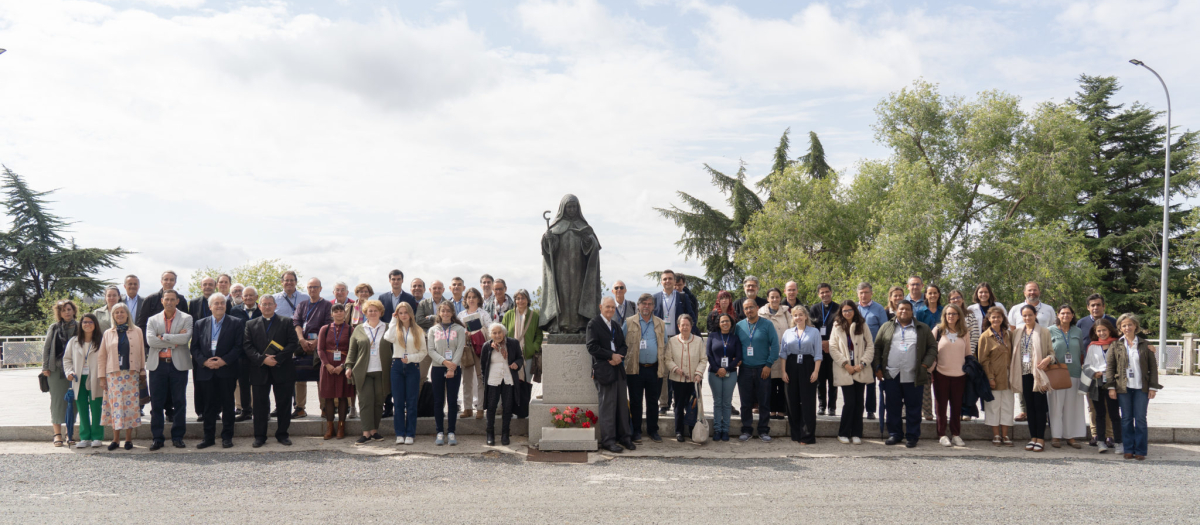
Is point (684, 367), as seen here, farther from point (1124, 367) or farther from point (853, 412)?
point (1124, 367)

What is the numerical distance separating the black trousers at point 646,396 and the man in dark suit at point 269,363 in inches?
157

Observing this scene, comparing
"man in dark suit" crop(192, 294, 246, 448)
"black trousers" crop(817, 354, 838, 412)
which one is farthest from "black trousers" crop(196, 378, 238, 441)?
"black trousers" crop(817, 354, 838, 412)

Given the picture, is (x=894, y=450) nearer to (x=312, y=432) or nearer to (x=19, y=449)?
(x=312, y=432)

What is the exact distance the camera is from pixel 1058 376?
795 cm

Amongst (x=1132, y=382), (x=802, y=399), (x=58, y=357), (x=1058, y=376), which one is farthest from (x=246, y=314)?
(x=1132, y=382)

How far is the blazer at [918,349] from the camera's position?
795 centimetres

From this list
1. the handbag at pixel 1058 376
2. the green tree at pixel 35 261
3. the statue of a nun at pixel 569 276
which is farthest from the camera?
the green tree at pixel 35 261

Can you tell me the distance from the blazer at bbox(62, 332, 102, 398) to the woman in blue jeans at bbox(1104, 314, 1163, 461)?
37.2 ft

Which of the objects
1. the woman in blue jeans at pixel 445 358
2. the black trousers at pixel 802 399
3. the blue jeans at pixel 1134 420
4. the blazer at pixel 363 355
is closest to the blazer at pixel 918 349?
the black trousers at pixel 802 399

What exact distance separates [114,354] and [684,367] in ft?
21.1

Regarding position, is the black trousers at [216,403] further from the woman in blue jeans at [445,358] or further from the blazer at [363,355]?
the woman in blue jeans at [445,358]

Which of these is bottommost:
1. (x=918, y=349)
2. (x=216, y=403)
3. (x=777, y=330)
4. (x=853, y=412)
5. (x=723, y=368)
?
(x=853, y=412)

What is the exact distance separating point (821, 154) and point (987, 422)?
27980 mm

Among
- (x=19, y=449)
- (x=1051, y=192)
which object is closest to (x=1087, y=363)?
(x=19, y=449)
